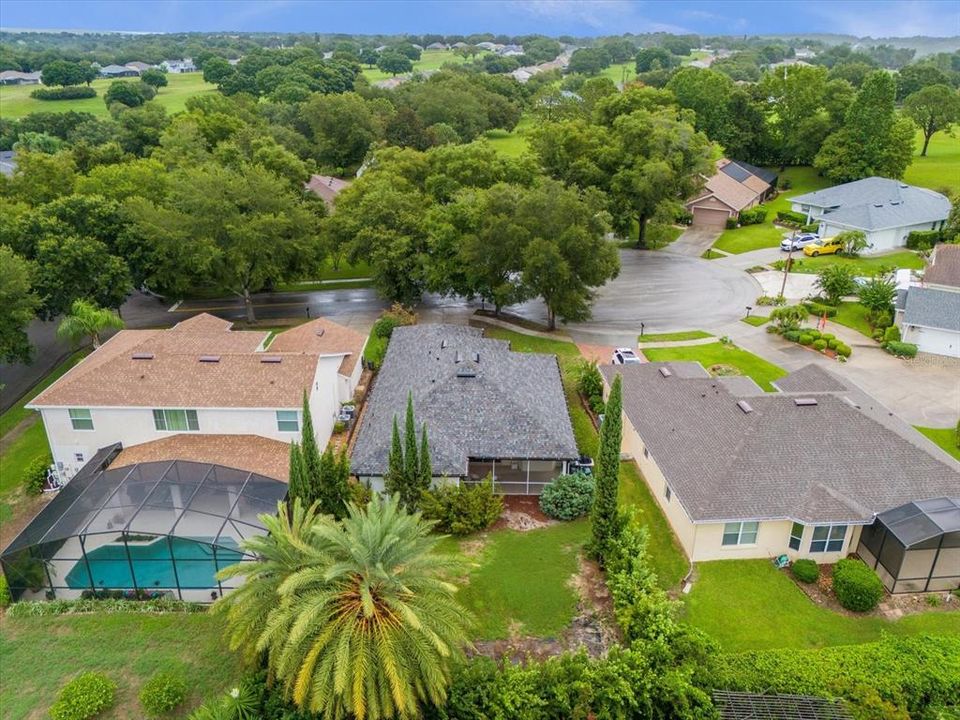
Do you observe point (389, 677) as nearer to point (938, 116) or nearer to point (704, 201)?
point (704, 201)

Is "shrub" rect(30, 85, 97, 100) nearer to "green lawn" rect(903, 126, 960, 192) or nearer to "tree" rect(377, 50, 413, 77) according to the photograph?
"tree" rect(377, 50, 413, 77)

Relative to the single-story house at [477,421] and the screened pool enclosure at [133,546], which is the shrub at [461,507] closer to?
the single-story house at [477,421]

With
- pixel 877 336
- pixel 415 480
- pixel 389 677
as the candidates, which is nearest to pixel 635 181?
pixel 877 336

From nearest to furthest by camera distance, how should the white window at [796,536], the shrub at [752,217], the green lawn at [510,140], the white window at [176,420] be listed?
the white window at [796,536] → the white window at [176,420] → the shrub at [752,217] → the green lawn at [510,140]

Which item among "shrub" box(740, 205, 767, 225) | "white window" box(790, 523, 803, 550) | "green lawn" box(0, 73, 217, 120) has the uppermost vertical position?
"green lawn" box(0, 73, 217, 120)

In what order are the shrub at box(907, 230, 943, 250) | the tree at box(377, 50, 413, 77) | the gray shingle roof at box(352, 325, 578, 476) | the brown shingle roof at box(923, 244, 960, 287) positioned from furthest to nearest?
the tree at box(377, 50, 413, 77), the shrub at box(907, 230, 943, 250), the brown shingle roof at box(923, 244, 960, 287), the gray shingle roof at box(352, 325, 578, 476)

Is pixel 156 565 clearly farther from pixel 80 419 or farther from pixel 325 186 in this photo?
pixel 325 186

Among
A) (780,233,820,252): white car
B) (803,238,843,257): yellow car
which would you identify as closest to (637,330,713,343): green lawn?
(803,238,843,257): yellow car

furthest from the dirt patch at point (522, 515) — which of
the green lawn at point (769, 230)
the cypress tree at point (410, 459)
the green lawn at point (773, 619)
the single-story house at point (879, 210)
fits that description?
the single-story house at point (879, 210)
